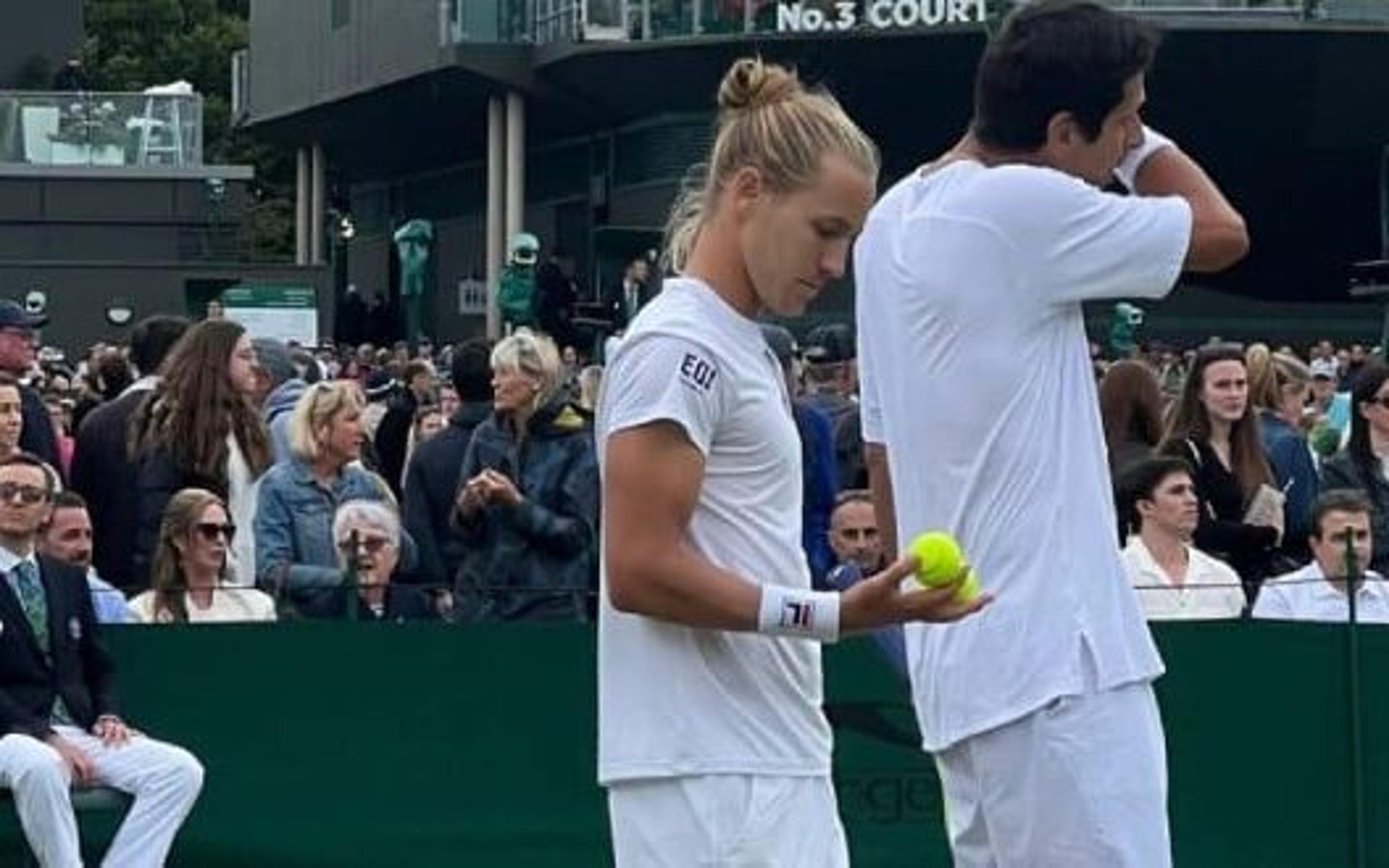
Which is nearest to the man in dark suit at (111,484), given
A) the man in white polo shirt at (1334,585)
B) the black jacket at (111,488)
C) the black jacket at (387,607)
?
the black jacket at (111,488)

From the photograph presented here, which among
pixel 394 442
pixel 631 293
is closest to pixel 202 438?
pixel 394 442

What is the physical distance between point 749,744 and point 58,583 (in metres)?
5.77

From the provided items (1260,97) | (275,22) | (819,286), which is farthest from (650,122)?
(819,286)

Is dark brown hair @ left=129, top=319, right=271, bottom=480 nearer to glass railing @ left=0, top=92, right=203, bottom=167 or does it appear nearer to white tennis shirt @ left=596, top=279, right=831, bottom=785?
white tennis shirt @ left=596, top=279, right=831, bottom=785

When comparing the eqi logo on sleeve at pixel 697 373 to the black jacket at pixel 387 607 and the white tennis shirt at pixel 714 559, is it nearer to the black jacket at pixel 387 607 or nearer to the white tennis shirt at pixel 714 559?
the white tennis shirt at pixel 714 559

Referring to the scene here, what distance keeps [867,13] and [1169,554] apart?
96.4ft

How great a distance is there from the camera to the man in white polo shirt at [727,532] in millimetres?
4832

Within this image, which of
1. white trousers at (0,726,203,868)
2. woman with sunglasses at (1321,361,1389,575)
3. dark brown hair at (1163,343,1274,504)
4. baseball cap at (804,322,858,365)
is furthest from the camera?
baseball cap at (804,322,858,365)

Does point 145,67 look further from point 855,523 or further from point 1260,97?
point 855,523

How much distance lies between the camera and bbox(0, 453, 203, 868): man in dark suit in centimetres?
1012

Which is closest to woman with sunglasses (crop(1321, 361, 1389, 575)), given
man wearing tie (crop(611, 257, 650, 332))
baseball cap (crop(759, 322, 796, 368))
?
baseball cap (crop(759, 322, 796, 368))

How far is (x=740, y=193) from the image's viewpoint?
493 centimetres

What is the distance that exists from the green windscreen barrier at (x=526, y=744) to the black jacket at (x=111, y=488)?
959mm

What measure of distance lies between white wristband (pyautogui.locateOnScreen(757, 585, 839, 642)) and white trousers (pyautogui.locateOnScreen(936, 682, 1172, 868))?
42 centimetres
